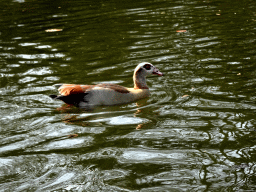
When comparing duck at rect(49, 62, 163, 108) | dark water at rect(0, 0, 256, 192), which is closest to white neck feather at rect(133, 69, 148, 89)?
dark water at rect(0, 0, 256, 192)

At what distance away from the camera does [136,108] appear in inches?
270

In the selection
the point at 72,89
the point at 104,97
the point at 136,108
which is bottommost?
the point at 136,108

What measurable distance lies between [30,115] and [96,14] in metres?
7.62

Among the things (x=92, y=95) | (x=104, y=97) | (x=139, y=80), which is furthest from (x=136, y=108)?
(x=139, y=80)

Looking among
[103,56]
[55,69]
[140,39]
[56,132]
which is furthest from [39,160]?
[140,39]

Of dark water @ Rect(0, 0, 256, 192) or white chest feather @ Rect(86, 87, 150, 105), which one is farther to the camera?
white chest feather @ Rect(86, 87, 150, 105)

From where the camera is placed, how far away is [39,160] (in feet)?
16.9

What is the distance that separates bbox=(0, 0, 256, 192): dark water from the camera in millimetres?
4672

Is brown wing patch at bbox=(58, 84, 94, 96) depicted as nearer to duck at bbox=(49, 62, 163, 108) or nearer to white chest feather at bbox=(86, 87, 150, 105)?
duck at bbox=(49, 62, 163, 108)

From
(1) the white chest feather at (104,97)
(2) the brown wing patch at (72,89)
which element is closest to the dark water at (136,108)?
(1) the white chest feather at (104,97)

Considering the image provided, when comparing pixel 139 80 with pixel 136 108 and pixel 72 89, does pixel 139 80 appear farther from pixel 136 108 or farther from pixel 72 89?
pixel 72 89

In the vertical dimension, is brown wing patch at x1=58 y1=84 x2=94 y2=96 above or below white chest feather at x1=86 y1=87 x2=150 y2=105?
above

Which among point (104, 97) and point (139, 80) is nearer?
point (104, 97)

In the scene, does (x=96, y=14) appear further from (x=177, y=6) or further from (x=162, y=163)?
(x=162, y=163)
